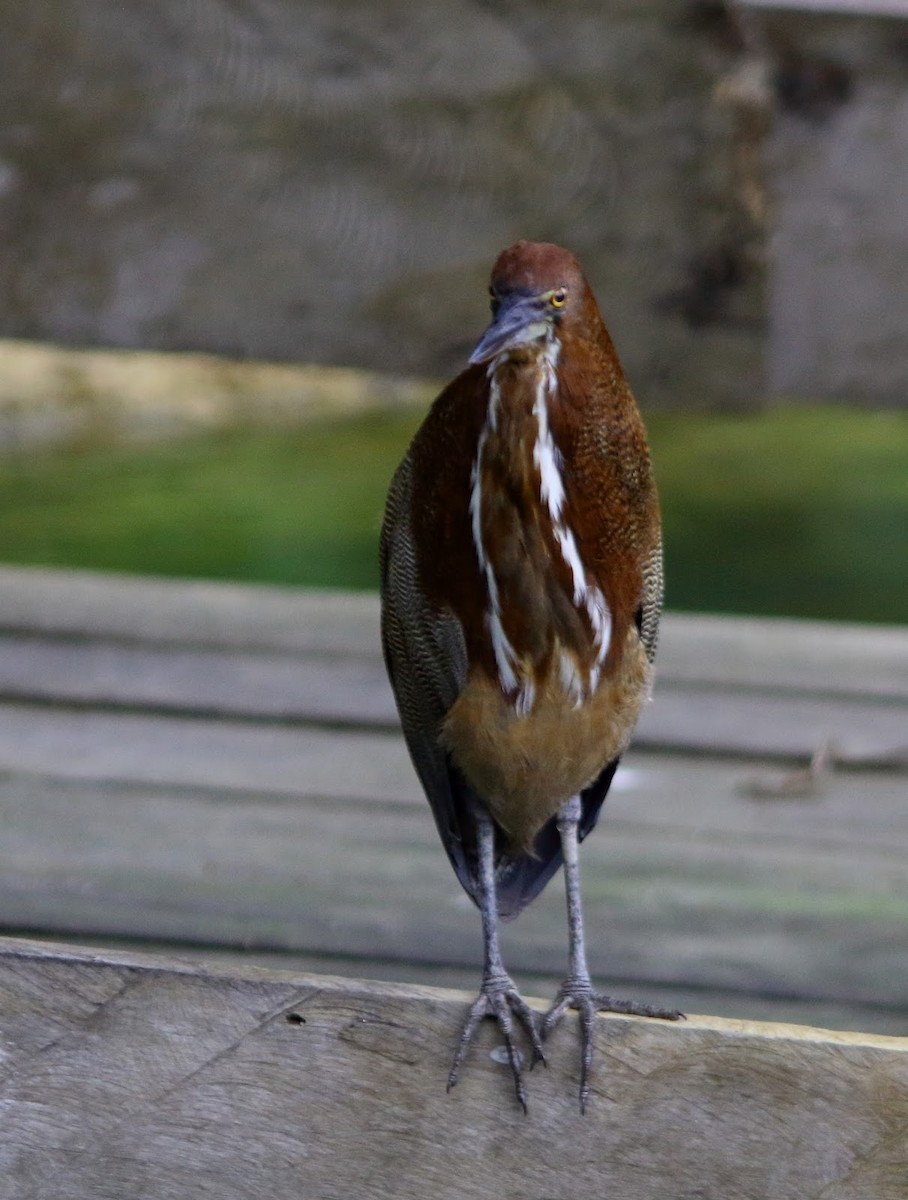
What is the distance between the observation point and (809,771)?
279 cm

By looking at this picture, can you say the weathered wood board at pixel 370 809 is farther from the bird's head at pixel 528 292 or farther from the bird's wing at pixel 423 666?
the bird's head at pixel 528 292

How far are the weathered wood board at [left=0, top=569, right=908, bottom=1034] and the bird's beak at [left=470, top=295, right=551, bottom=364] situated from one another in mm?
941

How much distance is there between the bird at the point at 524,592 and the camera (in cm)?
161

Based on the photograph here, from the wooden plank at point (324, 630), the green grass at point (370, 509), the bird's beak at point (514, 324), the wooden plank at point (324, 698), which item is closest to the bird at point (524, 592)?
the bird's beak at point (514, 324)

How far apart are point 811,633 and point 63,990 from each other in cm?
206

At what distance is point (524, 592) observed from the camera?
5.70ft

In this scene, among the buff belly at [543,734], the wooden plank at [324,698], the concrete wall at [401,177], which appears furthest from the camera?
the wooden plank at [324,698]

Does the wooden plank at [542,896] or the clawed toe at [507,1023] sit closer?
the clawed toe at [507,1023]

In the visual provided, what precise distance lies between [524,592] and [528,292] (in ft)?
1.01

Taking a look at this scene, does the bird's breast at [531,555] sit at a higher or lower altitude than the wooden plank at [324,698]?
higher

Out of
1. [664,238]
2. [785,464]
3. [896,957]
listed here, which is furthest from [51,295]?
[785,464]

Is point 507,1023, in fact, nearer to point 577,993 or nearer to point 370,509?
point 577,993

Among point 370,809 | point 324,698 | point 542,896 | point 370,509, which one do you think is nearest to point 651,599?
point 542,896

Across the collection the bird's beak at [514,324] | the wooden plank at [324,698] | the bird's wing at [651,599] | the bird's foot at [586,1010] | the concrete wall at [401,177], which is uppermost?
the concrete wall at [401,177]
